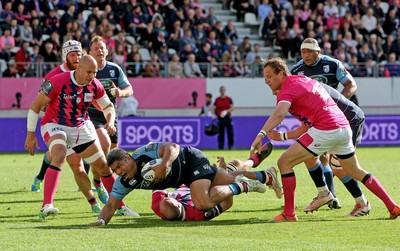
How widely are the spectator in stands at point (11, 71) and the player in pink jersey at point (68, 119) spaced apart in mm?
16663

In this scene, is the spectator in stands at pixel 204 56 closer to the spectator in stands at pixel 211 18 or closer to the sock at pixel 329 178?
the spectator in stands at pixel 211 18

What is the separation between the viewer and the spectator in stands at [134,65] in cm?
3042

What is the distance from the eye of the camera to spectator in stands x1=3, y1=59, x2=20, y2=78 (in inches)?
1148

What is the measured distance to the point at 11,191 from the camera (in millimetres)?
16484

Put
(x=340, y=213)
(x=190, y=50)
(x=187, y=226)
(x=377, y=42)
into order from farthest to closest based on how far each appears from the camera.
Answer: (x=377, y=42) < (x=190, y=50) < (x=340, y=213) < (x=187, y=226)

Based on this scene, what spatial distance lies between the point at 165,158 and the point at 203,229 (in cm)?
104

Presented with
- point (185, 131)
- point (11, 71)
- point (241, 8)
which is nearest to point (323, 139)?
point (185, 131)

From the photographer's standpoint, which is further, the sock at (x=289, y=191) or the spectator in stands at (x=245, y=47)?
the spectator in stands at (x=245, y=47)

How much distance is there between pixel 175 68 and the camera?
31562mm

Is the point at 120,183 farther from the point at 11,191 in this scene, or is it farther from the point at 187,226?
the point at 11,191

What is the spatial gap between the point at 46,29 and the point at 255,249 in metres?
22.3

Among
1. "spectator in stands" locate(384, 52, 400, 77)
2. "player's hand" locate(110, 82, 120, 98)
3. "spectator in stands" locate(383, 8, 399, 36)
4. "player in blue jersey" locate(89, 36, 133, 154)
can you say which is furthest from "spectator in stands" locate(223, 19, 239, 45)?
"player's hand" locate(110, 82, 120, 98)

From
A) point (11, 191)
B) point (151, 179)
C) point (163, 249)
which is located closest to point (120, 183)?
point (151, 179)

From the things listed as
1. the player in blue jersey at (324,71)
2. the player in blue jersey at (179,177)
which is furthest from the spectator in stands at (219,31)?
the player in blue jersey at (179,177)
